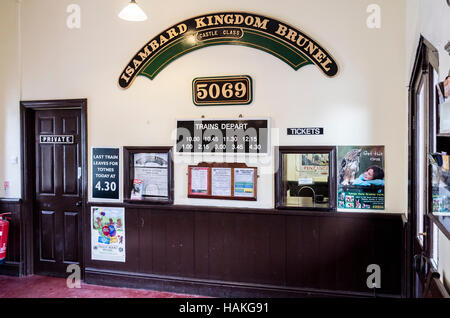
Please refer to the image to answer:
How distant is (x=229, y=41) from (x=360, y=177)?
2.05 m

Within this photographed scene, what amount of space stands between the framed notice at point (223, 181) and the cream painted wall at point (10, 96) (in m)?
2.53

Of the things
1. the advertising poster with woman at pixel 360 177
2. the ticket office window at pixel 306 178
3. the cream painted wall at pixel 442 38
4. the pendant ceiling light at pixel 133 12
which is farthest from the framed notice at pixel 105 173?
the cream painted wall at pixel 442 38

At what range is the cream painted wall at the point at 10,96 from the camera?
506 cm

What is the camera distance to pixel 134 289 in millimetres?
4633

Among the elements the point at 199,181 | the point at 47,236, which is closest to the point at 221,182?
the point at 199,181

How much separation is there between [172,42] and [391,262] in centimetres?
339

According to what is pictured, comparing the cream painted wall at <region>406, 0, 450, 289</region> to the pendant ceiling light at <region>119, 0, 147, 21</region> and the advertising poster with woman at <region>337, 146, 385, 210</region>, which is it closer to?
the advertising poster with woman at <region>337, 146, 385, 210</region>

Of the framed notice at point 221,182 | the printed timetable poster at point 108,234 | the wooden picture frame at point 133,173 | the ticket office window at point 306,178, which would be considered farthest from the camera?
the printed timetable poster at point 108,234

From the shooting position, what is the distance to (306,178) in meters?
4.10

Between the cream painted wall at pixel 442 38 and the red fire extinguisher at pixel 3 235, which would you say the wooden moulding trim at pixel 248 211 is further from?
the cream painted wall at pixel 442 38

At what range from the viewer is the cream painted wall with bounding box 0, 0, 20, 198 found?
5059 millimetres

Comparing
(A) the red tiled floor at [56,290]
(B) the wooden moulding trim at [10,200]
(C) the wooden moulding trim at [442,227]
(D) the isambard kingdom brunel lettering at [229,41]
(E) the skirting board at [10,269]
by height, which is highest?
(D) the isambard kingdom brunel lettering at [229,41]

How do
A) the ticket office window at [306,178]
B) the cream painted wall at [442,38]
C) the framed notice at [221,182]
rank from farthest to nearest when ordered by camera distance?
the framed notice at [221,182] < the ticket office window at [306,178] < the cream painted wall at [442,38]

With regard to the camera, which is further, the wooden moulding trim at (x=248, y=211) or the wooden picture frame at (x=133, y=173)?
the wooden picture frame at (x=133, y=173)
